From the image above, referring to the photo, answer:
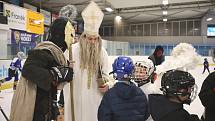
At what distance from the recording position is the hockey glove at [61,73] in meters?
1.78

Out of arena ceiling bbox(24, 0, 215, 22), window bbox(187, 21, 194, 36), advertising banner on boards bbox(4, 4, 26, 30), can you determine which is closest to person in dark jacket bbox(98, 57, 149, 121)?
advertising banner on boards bbox(4, 4, 26, 30)

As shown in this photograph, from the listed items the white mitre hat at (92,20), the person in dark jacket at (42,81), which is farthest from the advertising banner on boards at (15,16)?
the person in dark jacket at (42,81)

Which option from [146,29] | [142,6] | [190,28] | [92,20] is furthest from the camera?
[146,29]

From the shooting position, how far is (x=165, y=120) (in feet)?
4.97

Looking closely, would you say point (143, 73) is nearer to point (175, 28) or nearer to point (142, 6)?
point (142, 6)

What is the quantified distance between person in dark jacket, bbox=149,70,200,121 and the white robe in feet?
3.66

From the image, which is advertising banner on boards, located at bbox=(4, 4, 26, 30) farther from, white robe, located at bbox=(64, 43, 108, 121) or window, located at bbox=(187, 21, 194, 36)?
window, located at bbox=(187, 21, 194, 36)

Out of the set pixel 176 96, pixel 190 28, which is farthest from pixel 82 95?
pixel 190 28

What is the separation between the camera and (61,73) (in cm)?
180

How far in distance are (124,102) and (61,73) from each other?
1.49 feet

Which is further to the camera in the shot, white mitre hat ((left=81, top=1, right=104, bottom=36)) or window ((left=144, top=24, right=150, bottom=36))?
window ((left=144, top=24, right=150, bottom=36))

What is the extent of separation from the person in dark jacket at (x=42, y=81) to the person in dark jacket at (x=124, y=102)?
328 millimetres

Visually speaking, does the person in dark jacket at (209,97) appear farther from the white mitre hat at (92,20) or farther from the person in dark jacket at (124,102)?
the white mitre hat at (92,20)

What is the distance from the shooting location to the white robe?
260cm
